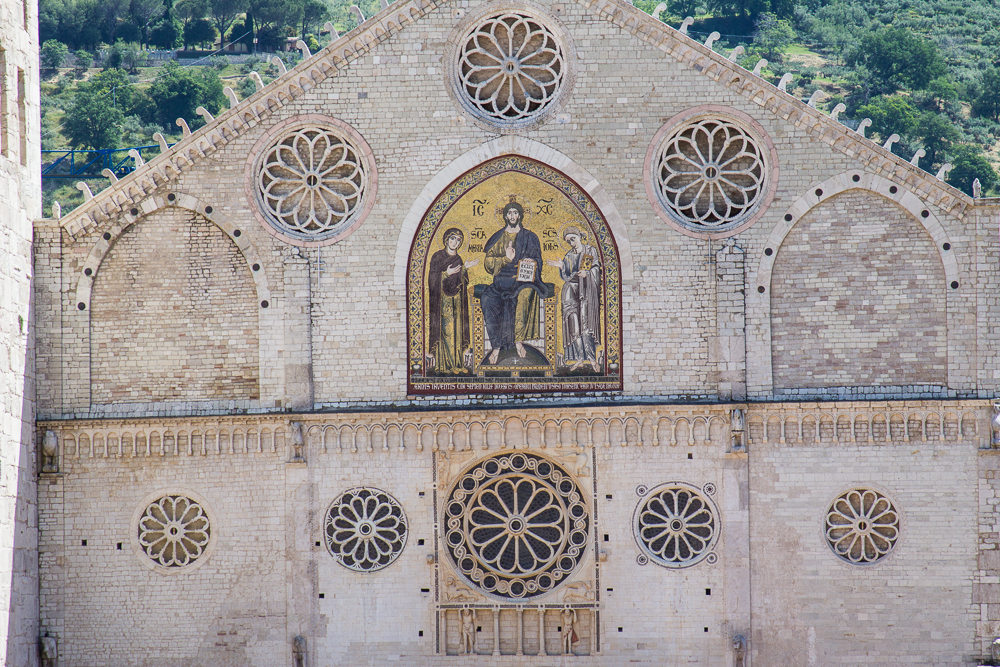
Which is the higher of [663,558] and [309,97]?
[309,97]

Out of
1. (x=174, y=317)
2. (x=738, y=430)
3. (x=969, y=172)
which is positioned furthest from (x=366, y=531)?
(x=969, y=172)

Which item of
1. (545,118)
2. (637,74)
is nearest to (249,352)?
(545,118)

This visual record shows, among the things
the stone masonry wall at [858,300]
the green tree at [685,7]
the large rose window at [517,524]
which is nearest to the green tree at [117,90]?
the green tree at [685,7]

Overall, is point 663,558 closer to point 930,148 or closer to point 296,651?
point 296,651

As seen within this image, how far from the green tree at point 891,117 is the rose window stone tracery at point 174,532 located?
2364 centimetres

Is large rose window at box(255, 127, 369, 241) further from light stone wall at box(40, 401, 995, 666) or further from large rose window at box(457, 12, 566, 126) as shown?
light stone wall at box(40, 401, 995, 666)

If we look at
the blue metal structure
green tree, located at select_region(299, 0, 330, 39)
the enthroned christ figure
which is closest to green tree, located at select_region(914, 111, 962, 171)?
green tree, located at select_region(299, 0, 330, 39)

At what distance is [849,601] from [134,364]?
36.6 ft

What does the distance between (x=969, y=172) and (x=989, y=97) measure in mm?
4694

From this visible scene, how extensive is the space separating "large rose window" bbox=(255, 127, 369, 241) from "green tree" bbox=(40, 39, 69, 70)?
89.9 feet

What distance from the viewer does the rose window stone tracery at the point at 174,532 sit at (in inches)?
798

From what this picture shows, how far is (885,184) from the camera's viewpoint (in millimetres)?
20000

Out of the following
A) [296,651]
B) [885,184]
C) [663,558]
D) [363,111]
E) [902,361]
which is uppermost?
[363,111]

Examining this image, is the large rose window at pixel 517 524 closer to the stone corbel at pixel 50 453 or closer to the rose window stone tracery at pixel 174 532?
the rose window stone tracery at pixel 174 532
